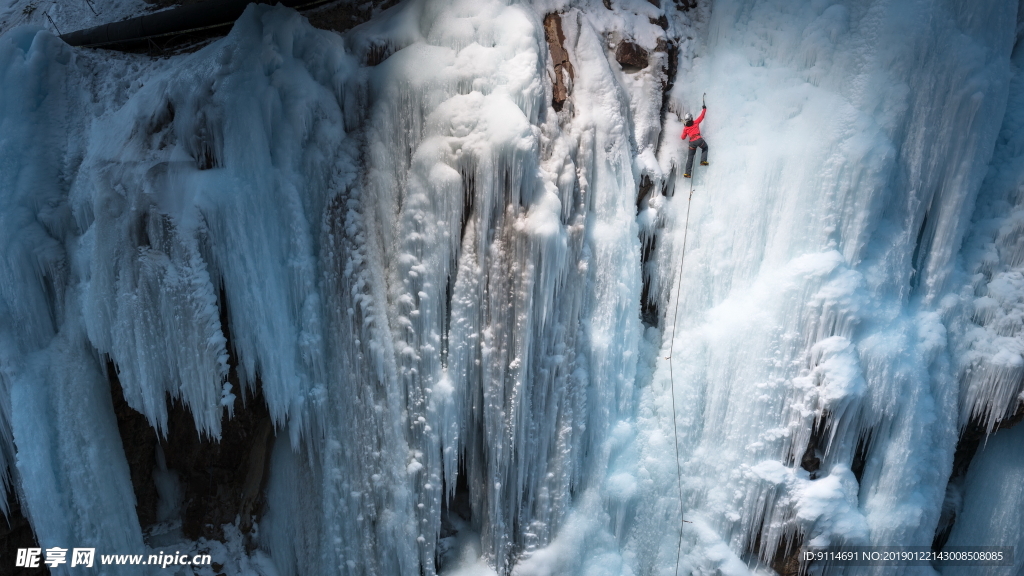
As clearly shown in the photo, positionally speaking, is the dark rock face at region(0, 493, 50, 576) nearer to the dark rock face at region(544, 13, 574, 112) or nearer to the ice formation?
the ice formation

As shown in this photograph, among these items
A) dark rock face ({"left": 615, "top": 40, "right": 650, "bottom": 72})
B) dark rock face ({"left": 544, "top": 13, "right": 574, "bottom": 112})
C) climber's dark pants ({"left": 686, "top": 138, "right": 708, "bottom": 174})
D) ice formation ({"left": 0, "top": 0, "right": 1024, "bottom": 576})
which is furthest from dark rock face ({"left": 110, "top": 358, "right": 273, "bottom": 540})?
dark rock face ({"left": 615, "top": 40, "right": 650, "bottom": 72})

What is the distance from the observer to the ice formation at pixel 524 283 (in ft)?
17.0

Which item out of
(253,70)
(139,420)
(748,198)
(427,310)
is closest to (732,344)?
(748,198)

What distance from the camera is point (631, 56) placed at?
6066mm

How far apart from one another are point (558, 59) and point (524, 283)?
2136 millimetres

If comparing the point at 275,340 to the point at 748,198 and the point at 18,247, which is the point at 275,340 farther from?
the point at 748,198

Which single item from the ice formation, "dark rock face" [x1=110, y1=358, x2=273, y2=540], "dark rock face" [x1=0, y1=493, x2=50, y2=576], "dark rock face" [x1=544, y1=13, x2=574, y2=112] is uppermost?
"dark rock face" [x1=544, y1=13, x2=574, y2=112]

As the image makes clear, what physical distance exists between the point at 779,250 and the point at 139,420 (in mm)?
6047

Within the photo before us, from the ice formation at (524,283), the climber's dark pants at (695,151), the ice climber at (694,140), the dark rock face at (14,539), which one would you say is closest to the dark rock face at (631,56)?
the ice formation at (524,283)

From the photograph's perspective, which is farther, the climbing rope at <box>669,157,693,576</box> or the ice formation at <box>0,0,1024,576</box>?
the climbing rope at <box>669,157,693,576</box>

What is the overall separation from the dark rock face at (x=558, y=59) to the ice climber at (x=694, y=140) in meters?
1.20

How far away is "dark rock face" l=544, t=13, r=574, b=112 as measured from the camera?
559cm

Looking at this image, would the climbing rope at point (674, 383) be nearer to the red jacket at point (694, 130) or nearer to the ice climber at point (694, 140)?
the ice climber at point (694, 140)

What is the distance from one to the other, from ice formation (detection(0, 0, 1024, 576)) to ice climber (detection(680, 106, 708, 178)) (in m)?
0.12
